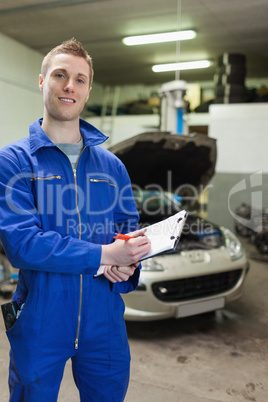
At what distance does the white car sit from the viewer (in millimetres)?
2803

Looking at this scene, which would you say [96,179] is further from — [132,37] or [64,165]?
[132,37]

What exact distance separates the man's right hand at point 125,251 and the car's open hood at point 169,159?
189 centimetres

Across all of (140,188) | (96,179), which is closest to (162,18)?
(140,188)

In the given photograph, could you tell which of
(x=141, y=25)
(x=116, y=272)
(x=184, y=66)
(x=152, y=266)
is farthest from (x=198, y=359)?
(x=184, y=66)

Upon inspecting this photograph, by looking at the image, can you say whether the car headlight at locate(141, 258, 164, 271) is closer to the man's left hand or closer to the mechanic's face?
the man's left hand

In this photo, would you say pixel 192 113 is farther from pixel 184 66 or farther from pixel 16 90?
pixel 16 90

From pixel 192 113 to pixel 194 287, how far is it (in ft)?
23.6

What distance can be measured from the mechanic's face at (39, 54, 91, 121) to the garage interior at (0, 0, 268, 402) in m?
1.87

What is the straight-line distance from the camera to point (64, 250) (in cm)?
114

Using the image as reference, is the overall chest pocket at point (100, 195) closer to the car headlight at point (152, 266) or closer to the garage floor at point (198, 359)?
the garage floor at point (198, 359)

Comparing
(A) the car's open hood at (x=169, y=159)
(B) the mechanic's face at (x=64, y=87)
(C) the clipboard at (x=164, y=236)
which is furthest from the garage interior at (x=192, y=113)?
(B) the mechanic's face at (x=64, y=87)

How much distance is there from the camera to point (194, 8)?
6.02 meters

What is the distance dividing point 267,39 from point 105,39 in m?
3.50

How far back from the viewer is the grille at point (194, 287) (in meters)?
2.84
